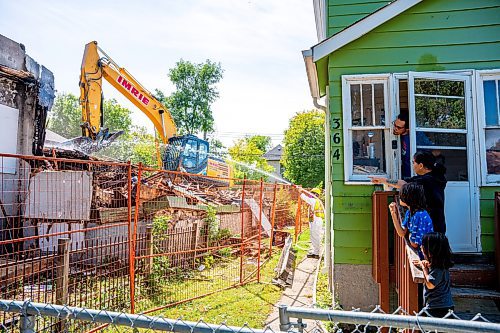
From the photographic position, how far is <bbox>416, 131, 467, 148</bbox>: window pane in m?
5.05

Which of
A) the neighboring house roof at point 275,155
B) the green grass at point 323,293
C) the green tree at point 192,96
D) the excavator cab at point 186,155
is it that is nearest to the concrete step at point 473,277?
the green grass at point 323,293

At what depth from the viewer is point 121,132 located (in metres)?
12.4

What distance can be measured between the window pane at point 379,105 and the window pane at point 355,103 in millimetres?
232

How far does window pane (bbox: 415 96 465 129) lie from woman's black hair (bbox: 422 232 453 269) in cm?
236

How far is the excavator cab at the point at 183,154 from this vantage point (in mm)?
14109

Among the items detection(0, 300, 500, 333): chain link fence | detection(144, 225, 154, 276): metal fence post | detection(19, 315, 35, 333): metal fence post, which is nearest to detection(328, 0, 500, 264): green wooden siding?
detection(144, 225, 154, 276): metal fence post

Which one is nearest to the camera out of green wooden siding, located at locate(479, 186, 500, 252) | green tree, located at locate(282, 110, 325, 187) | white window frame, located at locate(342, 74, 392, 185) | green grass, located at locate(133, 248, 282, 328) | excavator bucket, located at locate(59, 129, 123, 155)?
green wooden siding, located at locate(479, 186, 500, 252)

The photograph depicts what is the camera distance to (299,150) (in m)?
37.6

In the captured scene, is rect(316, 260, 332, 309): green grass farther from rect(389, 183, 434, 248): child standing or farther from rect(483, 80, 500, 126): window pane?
rect(483, 80, 500, 126): window pane

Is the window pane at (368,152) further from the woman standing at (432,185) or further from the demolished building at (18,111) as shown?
the demolished building at (18,111)

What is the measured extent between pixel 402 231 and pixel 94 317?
9.28 feet

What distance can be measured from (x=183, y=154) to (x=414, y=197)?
11435 mm

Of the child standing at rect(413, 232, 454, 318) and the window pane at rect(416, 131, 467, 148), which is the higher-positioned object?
the window pane at rect(416, 131, 467, 148)

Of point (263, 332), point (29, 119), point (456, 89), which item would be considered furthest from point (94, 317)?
point (29, 119)
